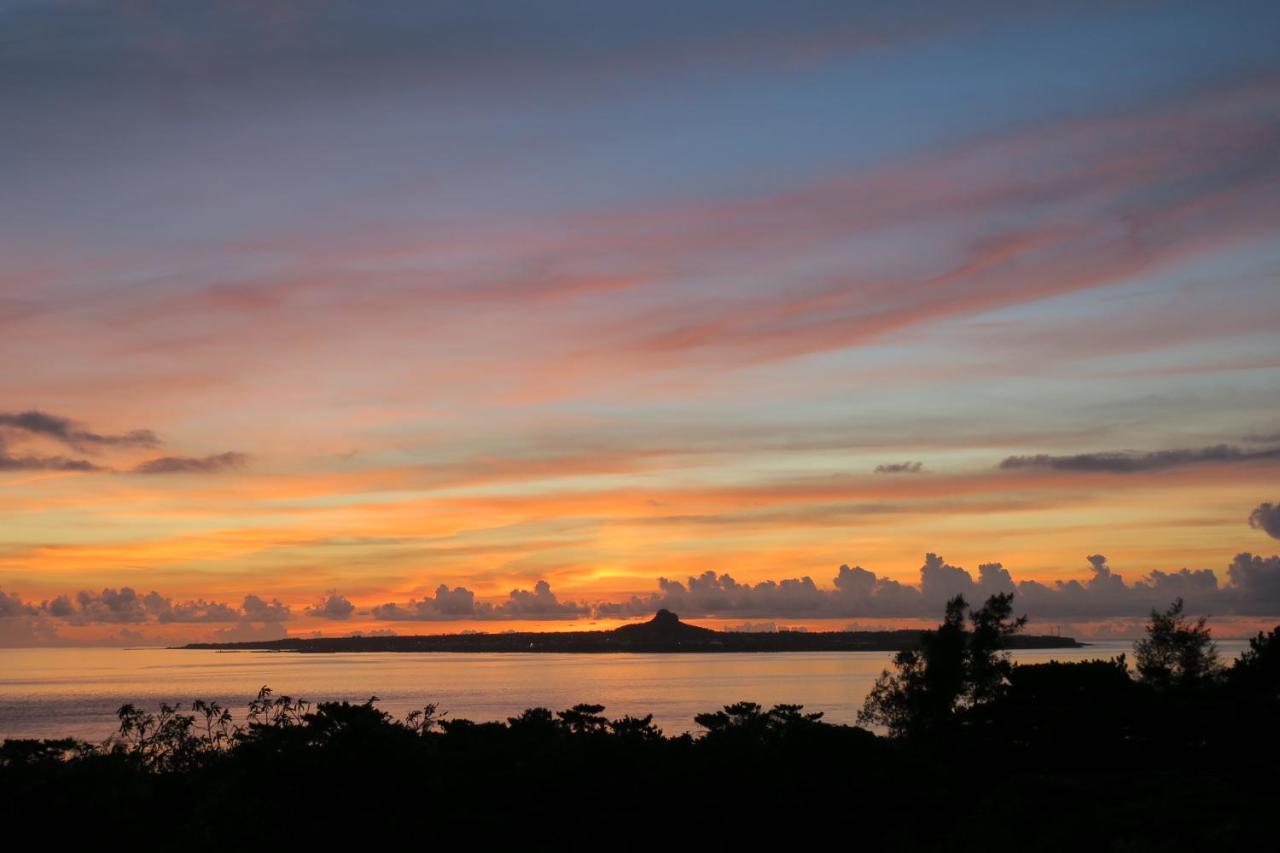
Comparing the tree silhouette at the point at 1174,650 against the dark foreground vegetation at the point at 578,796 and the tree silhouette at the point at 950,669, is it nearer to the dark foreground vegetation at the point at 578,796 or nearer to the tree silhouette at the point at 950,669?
the tree silhouette at the point at 950,669

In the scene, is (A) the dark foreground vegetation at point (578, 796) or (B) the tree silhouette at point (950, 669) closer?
(A) the dark foreground vegetation at point (578, 796)

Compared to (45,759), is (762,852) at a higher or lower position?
lower

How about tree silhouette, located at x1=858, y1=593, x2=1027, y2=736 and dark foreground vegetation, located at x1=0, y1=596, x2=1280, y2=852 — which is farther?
tree silhouette, located at x1=858, y1=593, x2=1027, y2=736

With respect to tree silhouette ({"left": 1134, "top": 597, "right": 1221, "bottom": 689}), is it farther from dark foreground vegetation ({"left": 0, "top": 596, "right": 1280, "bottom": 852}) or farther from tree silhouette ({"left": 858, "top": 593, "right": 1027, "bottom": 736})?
dark foreground vegetation ({"left": 0, "top": 596, "right": 1280, "bottom": 852})

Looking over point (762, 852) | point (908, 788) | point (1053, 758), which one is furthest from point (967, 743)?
point (762, 852)

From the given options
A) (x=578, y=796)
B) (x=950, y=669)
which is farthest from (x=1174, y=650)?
(x=578, y=796)

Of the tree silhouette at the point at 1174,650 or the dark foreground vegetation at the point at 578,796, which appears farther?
the tree silhouette at the point at 1174,650

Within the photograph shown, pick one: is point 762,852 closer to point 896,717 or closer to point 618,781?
point 618,781

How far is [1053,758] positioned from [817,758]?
3045 centimetres

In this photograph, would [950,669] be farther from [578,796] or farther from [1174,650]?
[578,796]

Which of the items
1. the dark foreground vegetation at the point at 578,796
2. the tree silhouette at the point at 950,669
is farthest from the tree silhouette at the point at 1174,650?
the dark foreground vegetation at the point at 578,796

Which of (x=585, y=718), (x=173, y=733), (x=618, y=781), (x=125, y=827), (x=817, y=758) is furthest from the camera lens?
(x=173, y=733)

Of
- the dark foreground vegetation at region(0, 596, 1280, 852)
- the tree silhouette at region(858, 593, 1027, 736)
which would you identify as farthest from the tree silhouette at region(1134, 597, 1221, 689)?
the dark foreground vegetation at region(0, 596, 1280, 852)

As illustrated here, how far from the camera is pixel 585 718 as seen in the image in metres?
41.7
